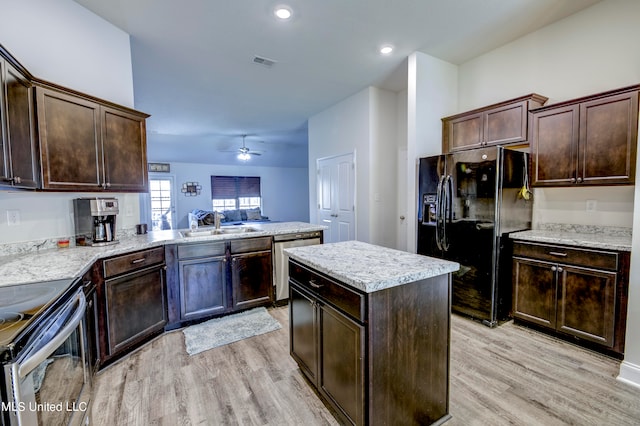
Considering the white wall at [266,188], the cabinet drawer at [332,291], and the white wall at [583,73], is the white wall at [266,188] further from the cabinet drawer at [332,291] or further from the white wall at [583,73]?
the cabinet drawer at [332,291]

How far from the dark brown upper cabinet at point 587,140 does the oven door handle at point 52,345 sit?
369cm

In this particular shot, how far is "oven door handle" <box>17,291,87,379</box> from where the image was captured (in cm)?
94

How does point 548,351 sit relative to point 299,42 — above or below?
below

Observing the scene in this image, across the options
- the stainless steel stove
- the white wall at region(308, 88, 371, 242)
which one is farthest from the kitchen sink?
the white wall at region(308, 88, 371, 242)

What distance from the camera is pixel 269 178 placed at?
10133 millimetres

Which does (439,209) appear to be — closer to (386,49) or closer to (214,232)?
(386,49)

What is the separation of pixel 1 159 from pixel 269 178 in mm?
8575

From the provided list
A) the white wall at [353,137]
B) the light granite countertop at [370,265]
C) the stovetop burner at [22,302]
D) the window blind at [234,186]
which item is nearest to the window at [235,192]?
the window blind at [234,186]

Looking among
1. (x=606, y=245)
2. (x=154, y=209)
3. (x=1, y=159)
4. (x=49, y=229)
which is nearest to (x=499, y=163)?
(x=606, y=245)

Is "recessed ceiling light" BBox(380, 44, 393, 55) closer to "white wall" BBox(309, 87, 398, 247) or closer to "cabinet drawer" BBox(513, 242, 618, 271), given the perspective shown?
"white wall" BBox(309, 87, 398, 247)

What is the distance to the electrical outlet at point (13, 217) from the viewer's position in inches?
82.9

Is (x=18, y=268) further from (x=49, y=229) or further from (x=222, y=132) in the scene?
(x=222, y=132)

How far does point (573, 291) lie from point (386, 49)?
9.79ft

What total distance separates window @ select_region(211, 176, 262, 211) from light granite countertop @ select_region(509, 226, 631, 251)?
8247mm
